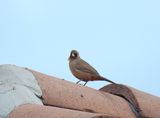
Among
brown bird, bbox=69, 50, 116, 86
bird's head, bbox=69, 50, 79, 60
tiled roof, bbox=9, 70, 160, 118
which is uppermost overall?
tiled roof, bbox=9, 70, 160, 118

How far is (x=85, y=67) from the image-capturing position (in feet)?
21.8

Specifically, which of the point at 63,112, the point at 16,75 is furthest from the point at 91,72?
the point at 63,112

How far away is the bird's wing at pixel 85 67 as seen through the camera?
6.57 meters

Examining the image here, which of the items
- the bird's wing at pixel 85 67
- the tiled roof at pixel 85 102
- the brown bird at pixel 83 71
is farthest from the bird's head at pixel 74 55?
the tiled roof at pixel 85 102

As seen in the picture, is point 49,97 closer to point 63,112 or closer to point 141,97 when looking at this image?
point 63,112

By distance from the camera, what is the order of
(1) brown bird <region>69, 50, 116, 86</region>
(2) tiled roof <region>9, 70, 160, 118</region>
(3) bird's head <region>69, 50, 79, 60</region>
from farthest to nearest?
(3) bird's head <region>69, 50, 79, 60</region>
(1) brown bird <region>69, 50, 116, 86</region>
(2) tiled roof <region>9, 70, 160, 118</region>

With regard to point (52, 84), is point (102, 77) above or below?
below

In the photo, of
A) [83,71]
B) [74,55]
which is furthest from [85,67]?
[74,55]

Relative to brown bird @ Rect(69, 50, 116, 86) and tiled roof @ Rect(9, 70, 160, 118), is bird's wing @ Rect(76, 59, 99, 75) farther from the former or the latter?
tiled roof @ Rect(9, 70, 160, 118)

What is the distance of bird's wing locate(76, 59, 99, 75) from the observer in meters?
6.57

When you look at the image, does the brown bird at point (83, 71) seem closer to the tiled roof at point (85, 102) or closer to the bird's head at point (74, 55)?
the bird's head at point (74, 55)

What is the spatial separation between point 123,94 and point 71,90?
68 cm

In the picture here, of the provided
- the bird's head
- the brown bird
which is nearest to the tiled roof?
the brown bird

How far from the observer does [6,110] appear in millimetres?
2717
